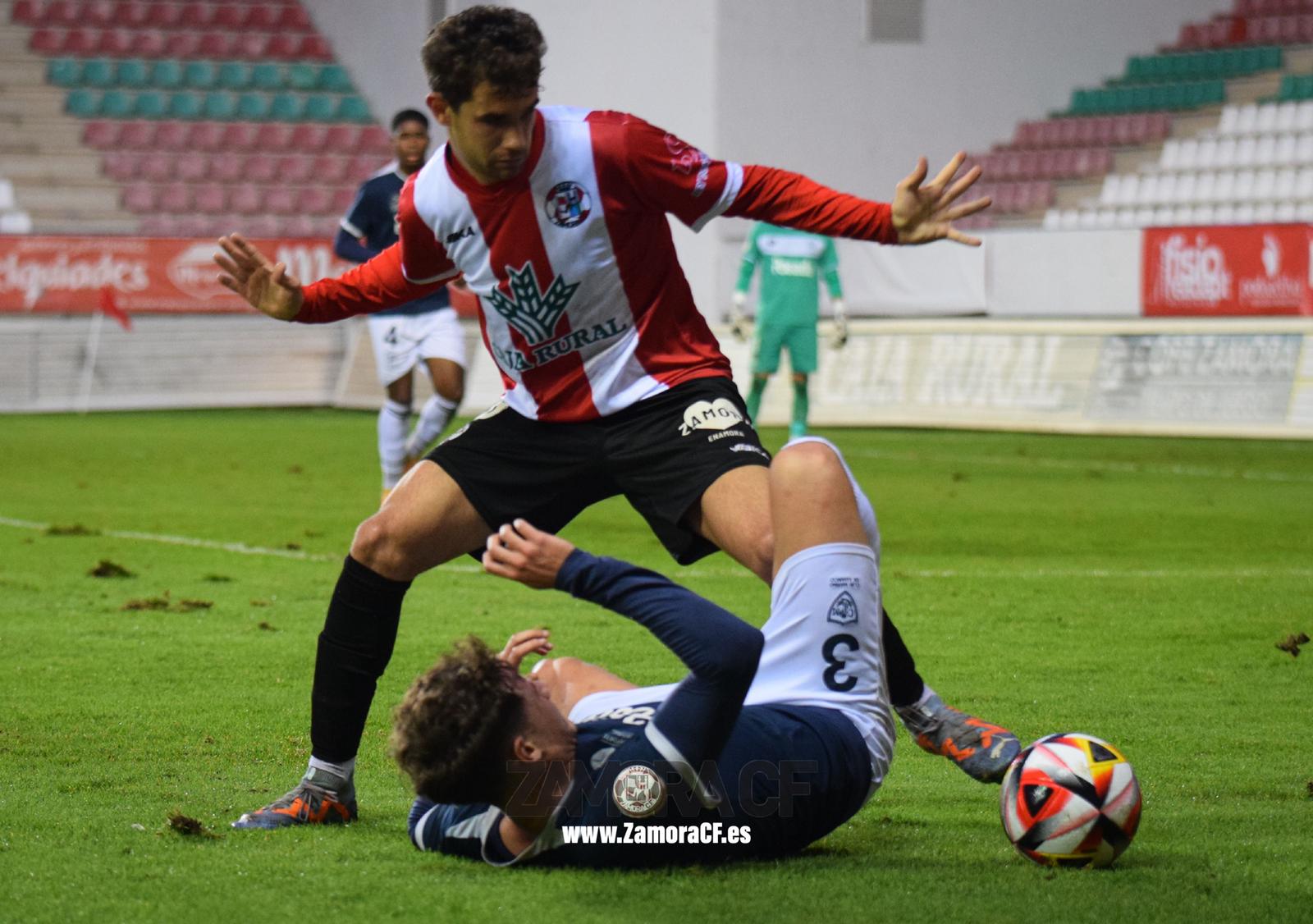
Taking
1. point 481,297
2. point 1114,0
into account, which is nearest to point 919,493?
point 481,297

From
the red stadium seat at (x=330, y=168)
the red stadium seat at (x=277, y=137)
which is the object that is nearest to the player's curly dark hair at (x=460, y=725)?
the red stadium seat at (x=330, y=168)

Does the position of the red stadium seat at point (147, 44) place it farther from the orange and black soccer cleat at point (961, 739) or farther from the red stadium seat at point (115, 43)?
the orange and black soccer cleat at point (961, 739)

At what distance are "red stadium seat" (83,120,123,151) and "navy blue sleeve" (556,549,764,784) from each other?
2528cm

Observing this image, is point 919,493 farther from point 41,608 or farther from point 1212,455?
point 41,608

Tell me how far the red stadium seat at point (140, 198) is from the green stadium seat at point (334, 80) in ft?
14.2

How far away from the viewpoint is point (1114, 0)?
27219 millimetres

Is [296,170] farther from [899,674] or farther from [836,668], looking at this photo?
[836,668]

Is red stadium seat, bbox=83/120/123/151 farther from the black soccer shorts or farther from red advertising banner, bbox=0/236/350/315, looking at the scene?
the black soccer shorts

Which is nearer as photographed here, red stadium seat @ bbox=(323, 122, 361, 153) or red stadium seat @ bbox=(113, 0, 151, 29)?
red stadium seat @ bbox=(323, 122, 361, 153)

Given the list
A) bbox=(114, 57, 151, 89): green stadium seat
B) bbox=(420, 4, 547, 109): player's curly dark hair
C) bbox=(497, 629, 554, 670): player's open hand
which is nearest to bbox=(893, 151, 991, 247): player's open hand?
bbox=(420, 4, 547, 109): player's curly dark hair

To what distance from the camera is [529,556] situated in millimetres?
3113

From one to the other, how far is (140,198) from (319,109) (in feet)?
13.0

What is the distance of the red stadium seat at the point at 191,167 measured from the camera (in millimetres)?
26656
